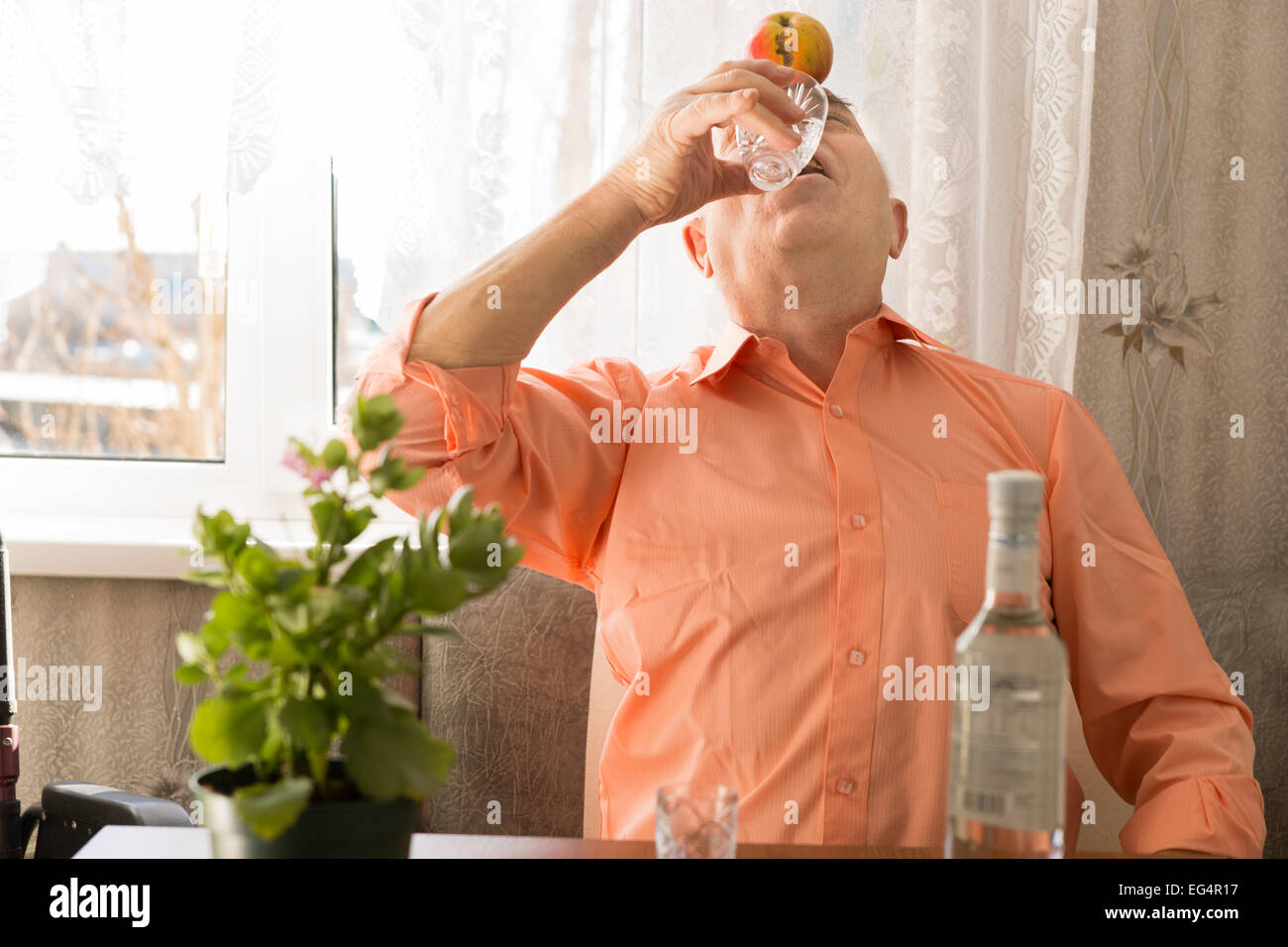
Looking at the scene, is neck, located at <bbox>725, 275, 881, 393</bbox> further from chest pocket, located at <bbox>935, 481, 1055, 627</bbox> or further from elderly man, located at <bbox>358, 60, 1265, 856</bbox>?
chest pocket, located at <bbox>935, 481, 1055, 627</bbox>

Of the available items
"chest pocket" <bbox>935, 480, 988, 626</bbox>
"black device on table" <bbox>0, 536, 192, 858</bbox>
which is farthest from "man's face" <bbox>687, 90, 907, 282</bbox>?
"black device on table" <bbox>0, 536, 192, 858</bbox>

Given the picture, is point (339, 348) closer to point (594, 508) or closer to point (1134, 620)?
point (594, 508)

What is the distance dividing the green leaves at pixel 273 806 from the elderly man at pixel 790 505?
0.64 m

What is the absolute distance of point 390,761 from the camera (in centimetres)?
56

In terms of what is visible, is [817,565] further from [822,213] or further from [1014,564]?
[1014,564]

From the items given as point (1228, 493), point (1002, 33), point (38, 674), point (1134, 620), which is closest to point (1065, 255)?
point (1002, 33)

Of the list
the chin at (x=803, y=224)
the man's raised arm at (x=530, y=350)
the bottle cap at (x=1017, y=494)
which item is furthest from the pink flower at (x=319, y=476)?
the chin at (x=803, y=224)

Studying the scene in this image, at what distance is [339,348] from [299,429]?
154 mm

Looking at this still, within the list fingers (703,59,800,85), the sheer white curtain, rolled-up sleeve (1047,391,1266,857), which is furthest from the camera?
the sheer white curtain

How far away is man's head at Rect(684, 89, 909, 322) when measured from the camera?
1.30 metres

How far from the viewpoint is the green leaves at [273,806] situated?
0.53 metres

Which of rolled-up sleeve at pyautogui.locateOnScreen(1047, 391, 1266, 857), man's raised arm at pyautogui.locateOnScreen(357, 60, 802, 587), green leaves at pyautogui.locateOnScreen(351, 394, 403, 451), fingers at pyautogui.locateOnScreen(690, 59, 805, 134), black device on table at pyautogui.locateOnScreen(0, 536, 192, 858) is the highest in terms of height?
fingers at pyautogui.locateOnScreen(690, 59, 805, 134)

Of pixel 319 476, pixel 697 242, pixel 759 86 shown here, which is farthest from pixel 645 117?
pixel 319 476

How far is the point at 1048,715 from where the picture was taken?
615 mm
